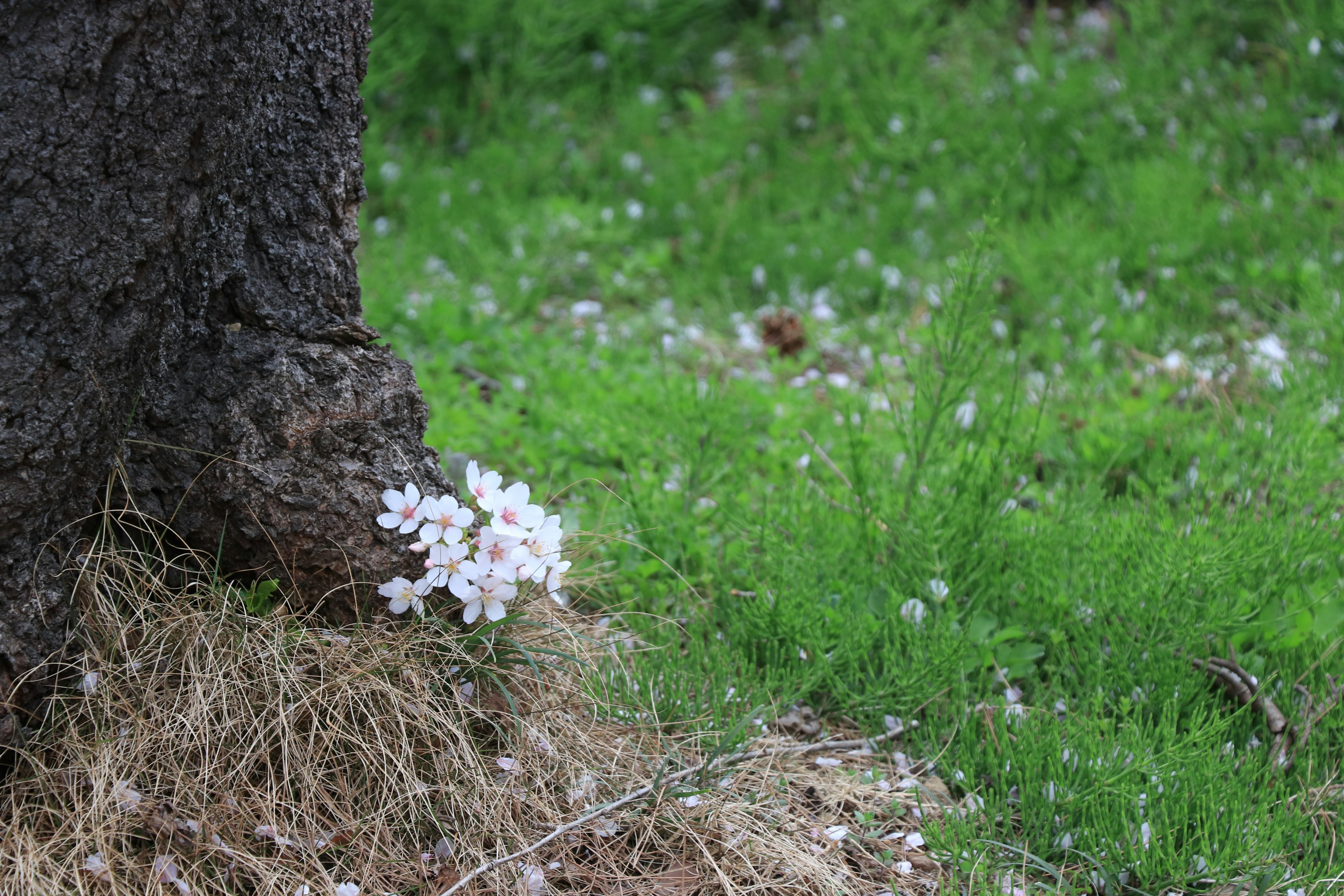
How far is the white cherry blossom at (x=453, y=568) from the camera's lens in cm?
168

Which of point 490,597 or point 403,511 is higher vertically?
point 403,511

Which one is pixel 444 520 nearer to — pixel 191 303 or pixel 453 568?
pixel 453 568

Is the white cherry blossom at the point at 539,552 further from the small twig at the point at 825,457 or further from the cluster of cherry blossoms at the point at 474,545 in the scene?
the small twig at the point at 825,457

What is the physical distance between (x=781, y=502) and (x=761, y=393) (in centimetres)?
91

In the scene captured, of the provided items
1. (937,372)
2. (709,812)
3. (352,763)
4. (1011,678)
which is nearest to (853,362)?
(937,372)

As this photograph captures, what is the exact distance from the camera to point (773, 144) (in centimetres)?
524

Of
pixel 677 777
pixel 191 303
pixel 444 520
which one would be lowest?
pixel 677 777

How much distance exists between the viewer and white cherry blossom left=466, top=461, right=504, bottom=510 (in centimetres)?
171

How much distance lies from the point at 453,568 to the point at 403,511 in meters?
0.13

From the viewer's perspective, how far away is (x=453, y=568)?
5.56 feet

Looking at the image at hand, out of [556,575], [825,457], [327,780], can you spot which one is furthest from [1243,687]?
[327,780]

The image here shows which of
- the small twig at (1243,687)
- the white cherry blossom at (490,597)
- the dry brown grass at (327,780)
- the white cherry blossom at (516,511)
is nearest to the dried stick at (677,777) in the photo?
the dry brown grass at (327,780)

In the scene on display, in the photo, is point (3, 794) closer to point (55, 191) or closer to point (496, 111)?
point (55, 191)

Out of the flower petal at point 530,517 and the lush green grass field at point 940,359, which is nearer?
the flower petal at point 530,517
